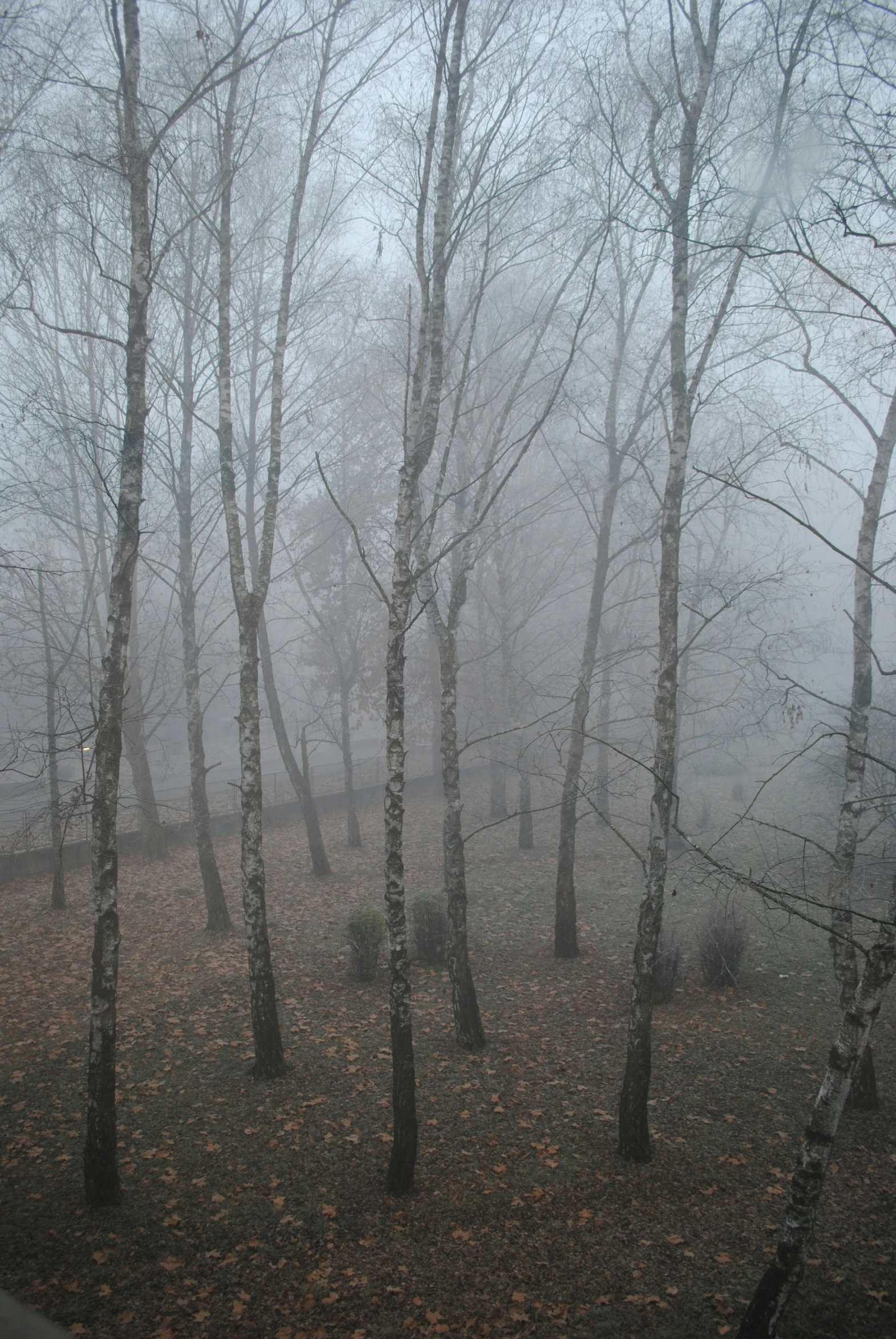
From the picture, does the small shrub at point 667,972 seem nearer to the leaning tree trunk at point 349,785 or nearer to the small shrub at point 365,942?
the small shrub at point 365,942

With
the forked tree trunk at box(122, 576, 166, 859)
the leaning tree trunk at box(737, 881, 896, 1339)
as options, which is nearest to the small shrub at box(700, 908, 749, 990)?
the leaning tree trunk at box(737, 881, 896, 1339)

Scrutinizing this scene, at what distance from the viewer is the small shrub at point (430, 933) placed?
9859mm

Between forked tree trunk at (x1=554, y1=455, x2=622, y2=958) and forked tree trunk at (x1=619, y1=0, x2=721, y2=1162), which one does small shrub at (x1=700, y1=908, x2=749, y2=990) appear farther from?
forked tree trunk at (x1=619, y1=0, x2=721, y2=1162)

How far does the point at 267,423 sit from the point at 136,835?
9.01 metres

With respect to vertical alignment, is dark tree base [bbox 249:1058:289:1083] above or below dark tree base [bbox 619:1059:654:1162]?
below

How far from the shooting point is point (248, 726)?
6.86 metres

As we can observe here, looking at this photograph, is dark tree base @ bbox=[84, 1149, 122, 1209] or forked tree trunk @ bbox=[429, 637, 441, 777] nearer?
dark tree base @ bbox=[84, 1149, 122, 1209]

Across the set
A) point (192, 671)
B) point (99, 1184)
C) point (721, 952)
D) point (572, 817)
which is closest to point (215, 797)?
point (192, 671)

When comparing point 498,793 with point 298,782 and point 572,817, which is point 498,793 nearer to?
point 298,782

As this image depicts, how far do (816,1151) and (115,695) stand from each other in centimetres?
498

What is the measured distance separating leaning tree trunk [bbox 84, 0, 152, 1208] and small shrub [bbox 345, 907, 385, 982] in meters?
4.21

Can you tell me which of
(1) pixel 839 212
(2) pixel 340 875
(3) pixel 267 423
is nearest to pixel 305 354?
(3) pixel 267 423

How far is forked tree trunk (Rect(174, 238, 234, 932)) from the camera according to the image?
35.2 ft

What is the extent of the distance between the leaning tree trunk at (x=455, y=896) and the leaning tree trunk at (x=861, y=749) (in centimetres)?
337
